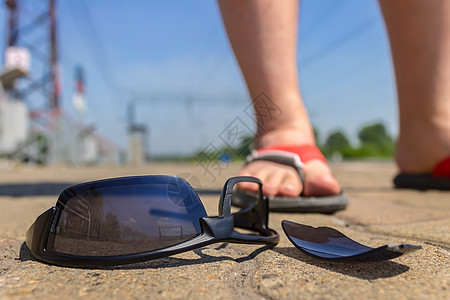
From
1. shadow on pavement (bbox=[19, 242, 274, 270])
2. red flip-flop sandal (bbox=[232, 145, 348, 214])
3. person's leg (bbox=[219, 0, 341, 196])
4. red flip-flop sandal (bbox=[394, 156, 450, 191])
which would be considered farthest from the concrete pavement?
red flip-flop sandal (bbox=[394, 156, 450, 191])

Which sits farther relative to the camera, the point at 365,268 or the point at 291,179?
the point at 291,179

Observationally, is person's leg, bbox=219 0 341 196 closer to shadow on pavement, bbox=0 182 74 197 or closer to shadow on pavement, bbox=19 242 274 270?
shadow on pavement, bbox=19 242 274 270

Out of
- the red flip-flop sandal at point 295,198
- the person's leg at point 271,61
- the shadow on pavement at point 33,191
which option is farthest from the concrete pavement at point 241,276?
the shadow on pavement at point 33,191

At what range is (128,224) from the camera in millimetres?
490

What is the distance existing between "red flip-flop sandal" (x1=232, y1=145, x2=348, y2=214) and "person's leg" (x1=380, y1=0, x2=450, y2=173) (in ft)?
2.14

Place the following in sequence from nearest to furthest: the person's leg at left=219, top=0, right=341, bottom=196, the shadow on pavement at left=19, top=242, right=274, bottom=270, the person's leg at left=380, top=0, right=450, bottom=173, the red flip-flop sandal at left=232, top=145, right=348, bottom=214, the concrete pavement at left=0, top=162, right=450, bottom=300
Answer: the concrete pavement at left=0, top=162, right=450, bottom=300 < the shadow on pavement at left=19, top=242, right=274, bottom=270 < the red flip-flop sandal at left=232, top=145, right=348, bottom=214 < the person's leg at left=219, top=0, right=341, bottom=196 < the person's leg at left=380, top=0, right=450, bottom=173

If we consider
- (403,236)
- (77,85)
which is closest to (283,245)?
(403,236)

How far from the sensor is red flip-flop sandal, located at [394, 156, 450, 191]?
55.2 inches

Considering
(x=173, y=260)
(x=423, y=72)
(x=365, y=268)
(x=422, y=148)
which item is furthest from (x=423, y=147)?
(x=173, y=260)

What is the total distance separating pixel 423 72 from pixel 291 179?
2.80 feet

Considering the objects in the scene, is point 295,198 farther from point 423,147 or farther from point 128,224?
point 423,147

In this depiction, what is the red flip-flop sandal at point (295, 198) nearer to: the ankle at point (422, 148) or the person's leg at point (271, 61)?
the person's leg at point (271, 61)

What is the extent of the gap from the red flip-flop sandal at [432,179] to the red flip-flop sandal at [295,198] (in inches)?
25.8

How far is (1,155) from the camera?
7203mm
